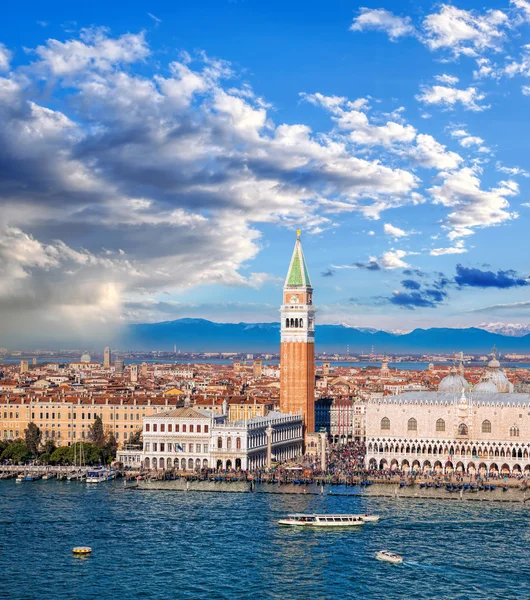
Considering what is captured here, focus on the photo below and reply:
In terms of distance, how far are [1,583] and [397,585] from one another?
12.4 metres

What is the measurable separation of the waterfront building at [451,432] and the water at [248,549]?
9909 millimetres

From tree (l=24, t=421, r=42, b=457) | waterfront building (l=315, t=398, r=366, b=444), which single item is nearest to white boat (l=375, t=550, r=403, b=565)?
tree (l=24, t=421, r=42, b=457)

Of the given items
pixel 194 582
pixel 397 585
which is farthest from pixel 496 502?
pixel 194 582

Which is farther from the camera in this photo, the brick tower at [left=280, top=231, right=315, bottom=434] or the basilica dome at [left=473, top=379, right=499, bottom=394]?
the brick tower at [left=280, top=231, right=315, bottom=434]

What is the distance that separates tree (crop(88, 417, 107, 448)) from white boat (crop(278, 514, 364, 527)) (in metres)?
22.8

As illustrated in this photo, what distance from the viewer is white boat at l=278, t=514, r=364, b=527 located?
41344mm

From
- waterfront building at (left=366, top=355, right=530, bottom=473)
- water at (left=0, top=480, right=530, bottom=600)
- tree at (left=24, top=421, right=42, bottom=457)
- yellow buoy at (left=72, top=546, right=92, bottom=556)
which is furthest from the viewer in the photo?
tree at (left=24, top=421, right=42, bottom=457)

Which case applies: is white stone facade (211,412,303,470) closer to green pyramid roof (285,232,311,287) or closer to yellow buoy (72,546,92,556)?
green pyramid roof (285,232,311,287)

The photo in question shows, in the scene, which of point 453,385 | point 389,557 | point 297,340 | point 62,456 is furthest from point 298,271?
point 389,557

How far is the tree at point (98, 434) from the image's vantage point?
6228cm

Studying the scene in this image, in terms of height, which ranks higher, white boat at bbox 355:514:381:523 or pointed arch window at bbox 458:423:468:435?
pointed arch window at bbox 458:423:468:435

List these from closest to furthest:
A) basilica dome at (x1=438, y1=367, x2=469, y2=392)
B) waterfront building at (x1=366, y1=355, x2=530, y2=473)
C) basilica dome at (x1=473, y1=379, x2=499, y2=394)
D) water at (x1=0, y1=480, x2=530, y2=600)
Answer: water at (x1=0, y1=480, x2=530, y2=600) < waterfront building at (x1=366, y1=355, x2=530, y2=473) < basilica dome at (x1=473, y1=379, x2=499, y2=394) < basilica dome at (x1=438, y1=367, x2=469, y2=392)

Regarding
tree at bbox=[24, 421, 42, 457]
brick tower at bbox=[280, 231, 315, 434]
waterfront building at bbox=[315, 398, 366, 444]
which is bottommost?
tree at bbox=[24, 421, 42, 457]

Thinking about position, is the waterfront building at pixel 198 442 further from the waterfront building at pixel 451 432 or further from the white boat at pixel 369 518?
the white boat at pixel 369 518
